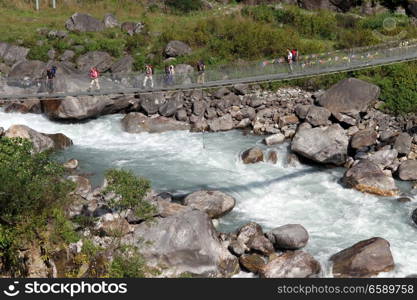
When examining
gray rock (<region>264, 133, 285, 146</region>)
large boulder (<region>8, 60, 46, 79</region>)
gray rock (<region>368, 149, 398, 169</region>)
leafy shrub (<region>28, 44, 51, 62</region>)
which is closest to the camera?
gray rock (<region>368, 149, 398, 169</region>)

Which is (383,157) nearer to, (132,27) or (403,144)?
(403,144)

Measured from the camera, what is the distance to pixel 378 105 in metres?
29.8

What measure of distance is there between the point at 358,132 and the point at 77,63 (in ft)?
71.1

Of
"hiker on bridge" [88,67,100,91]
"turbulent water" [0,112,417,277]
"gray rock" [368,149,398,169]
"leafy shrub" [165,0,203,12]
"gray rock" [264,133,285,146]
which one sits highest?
"leafy shrub" [165,0,203,12]

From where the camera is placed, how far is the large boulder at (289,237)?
57.9ft

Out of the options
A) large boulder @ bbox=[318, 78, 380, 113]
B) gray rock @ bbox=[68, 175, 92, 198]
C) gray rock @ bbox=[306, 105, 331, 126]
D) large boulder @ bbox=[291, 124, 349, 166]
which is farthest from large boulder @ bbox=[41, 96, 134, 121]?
large boulder @ bbox=[318, 78, 380, 113]

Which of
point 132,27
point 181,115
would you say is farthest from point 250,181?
point 132,27

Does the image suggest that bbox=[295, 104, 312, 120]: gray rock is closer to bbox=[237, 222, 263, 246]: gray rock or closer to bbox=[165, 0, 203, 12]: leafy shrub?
bbox=[237, 222, 263, 246]: gray rock

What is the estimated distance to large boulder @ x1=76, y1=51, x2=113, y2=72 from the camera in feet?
122

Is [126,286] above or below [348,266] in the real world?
above

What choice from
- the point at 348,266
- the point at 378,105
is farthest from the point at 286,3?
the point at 348,266

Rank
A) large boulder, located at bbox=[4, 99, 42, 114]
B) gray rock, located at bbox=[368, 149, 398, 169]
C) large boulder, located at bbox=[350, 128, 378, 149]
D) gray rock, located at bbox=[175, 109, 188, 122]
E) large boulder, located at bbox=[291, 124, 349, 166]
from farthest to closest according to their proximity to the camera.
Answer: large boulder, located at bbox=[4, 99, 42, 114] < gray rock, located at bbox=[175, 109, 188, 122] < large boulder, located at bbox=[350, 128, 378, 149] < large boulder, located at bbox=[291, 124, 349, 166] < gray rock, located at bbox=[368, 149, 398, 169]

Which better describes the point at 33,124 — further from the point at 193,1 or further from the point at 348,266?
the point at 193,1

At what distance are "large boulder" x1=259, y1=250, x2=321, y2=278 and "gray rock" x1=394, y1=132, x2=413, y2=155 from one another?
36.3 feet
